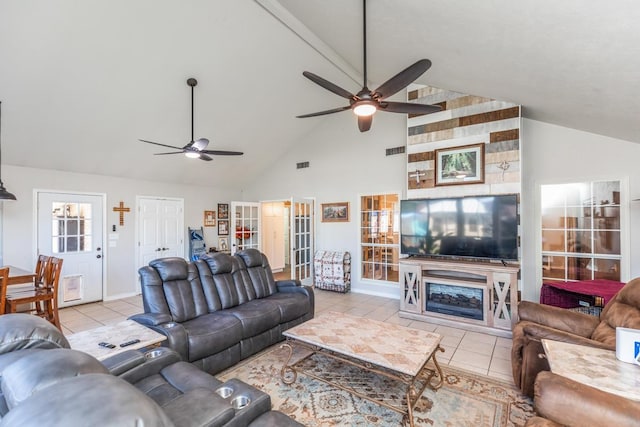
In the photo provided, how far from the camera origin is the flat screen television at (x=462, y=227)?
4.00m

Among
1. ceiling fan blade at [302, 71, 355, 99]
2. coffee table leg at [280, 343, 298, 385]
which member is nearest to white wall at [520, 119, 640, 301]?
ceiling fan blade at [302, 71, 355, 99]

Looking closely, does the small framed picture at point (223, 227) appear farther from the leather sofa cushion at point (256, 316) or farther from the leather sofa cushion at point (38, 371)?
the leather sofa cushion at point (38, 371)

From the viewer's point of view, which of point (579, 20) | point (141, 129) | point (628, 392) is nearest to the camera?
point (628, 392)

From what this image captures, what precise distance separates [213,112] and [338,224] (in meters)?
3.35

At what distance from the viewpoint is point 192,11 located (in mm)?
3402

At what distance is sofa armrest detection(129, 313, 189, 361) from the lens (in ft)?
8.28

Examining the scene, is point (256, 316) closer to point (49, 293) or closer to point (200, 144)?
point (200, 144)

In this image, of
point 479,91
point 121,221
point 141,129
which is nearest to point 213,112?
point 141,129

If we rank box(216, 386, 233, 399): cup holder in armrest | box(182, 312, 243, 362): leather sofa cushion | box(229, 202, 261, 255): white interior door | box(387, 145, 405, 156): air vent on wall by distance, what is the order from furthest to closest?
1. box(229, 202, 261, 255): white interior door
2. box(387, 145, 405, 156): air vent on wall
3. box(182, 312, 243, 362): leather sofa cushion
4. box(216, 386, 233, 399): cup holder in armrest

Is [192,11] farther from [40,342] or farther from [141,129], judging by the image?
[40,342]

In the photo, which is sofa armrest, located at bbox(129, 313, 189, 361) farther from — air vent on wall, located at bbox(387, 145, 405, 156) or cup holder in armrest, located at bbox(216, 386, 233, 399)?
air vent on wall, located at bbox(387, 145, 405, 156)

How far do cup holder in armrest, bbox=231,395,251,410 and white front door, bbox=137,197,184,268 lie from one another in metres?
5.73

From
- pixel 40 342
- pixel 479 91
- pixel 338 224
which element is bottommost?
pixel 40 342

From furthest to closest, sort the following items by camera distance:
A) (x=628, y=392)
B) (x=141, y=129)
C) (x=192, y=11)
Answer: (x=141, y=129), (x=192, y=11), (x=628, y=392)
